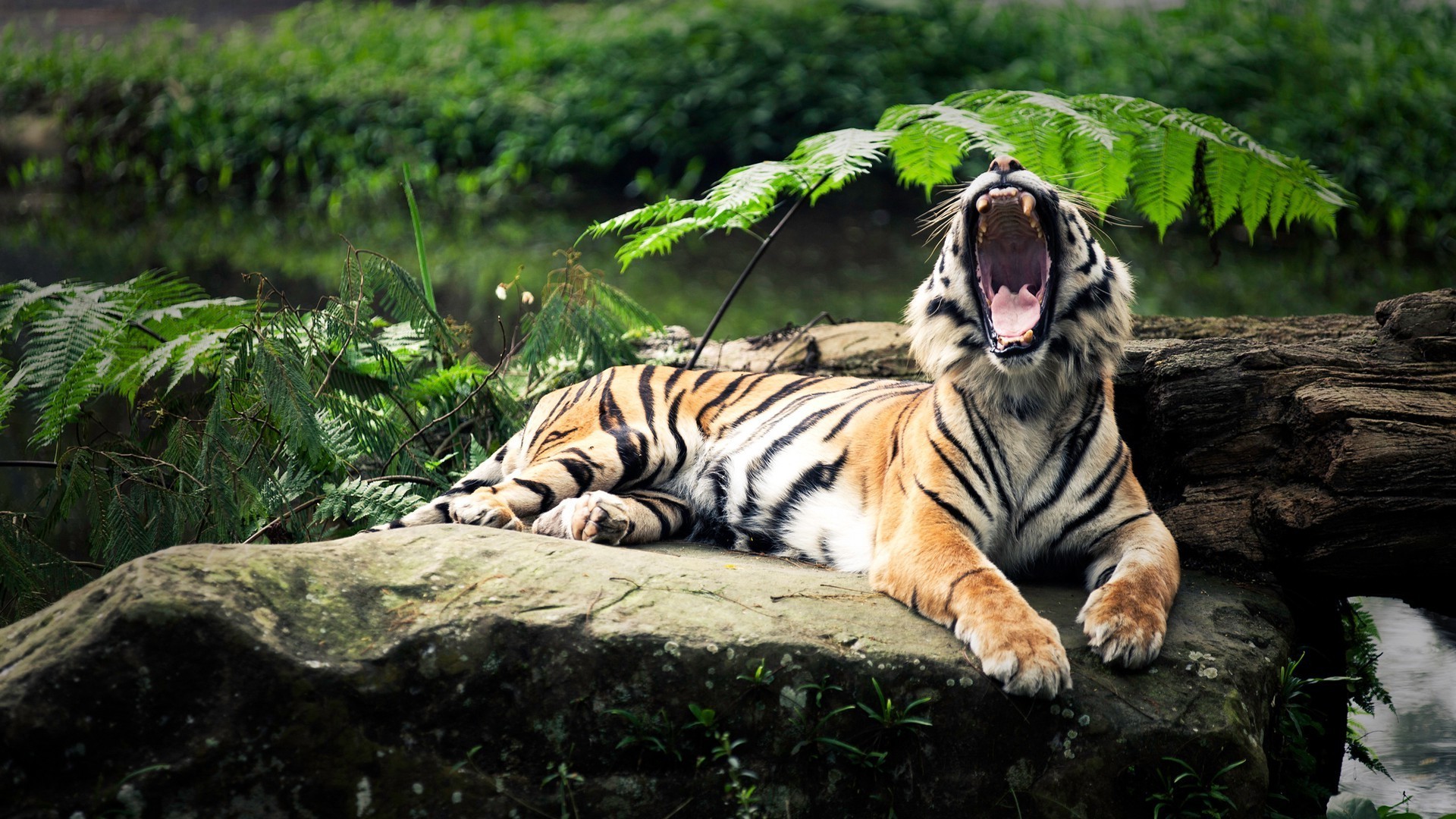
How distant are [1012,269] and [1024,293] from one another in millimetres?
126

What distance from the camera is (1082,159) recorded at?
4539 mm

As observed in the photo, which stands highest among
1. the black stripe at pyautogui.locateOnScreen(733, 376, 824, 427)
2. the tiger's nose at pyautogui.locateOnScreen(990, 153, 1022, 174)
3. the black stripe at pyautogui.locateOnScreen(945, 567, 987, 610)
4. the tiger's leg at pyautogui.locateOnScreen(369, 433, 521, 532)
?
the tiger's nose at pyautogui.locateOnScreen(990, 153, 1022, 174)

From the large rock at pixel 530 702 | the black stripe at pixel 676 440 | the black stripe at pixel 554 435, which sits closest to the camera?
the large rock at pixel 530 702

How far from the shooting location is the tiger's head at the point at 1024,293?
320cm

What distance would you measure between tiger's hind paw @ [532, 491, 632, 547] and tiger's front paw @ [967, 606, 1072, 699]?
1.33m

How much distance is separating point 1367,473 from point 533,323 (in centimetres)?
332

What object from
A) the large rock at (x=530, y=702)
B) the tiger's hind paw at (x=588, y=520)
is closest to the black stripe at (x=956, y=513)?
the large rock at (x=530, y=702)

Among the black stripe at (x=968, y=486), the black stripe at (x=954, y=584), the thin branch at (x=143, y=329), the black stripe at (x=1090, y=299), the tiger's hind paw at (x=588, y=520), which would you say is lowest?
the tiger's hind paw at (x=588, y=520)

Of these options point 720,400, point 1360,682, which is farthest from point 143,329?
point 1360,682

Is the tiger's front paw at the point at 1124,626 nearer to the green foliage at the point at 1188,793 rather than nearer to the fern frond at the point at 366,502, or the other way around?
the green foliage at the point at 1188,793

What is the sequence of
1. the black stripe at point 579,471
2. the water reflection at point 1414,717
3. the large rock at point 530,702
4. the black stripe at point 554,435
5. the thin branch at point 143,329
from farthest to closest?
the black stripe at point 554,435 → the thin branch at point 143,329 → the black stripe at point 579,471 → the water reflection at point 1414,717 → the large rock at point 530,702

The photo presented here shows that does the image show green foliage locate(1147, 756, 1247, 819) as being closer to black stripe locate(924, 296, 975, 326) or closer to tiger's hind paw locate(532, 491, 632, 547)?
black stripe locate(924, 296, 975, 326)

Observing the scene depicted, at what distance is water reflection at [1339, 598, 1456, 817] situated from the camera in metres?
3.61

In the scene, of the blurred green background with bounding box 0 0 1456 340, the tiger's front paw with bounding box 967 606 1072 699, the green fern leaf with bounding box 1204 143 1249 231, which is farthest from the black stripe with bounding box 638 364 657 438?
the blurred green background with bounding box 0 0 1456 340
